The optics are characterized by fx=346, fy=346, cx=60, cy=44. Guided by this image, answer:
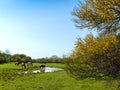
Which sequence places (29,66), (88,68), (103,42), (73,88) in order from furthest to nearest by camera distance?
(29,66), (73,88), (88,68), (103,42)

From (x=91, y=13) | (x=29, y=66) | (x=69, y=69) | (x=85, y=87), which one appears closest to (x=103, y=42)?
(x=91, y=13)

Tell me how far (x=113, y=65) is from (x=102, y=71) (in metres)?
0.87

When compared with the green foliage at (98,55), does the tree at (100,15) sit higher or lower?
higher

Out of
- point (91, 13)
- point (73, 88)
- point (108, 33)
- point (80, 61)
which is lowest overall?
point (73, 88)

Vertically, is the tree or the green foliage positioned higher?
the tree

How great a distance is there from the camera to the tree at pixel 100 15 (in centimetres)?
2220

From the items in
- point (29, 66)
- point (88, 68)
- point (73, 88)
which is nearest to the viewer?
point (88, 68)

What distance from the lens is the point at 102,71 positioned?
22.9 meters

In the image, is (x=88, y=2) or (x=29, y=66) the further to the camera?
(x=29, y=66)

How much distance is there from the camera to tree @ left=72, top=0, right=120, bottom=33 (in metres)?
22.2

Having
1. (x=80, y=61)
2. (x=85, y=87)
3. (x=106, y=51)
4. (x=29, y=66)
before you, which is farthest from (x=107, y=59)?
(x=29, y=66)

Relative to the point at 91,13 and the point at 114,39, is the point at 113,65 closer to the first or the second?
the point at 114,39

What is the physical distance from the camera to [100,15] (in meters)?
22.8

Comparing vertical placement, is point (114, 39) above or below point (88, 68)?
above
